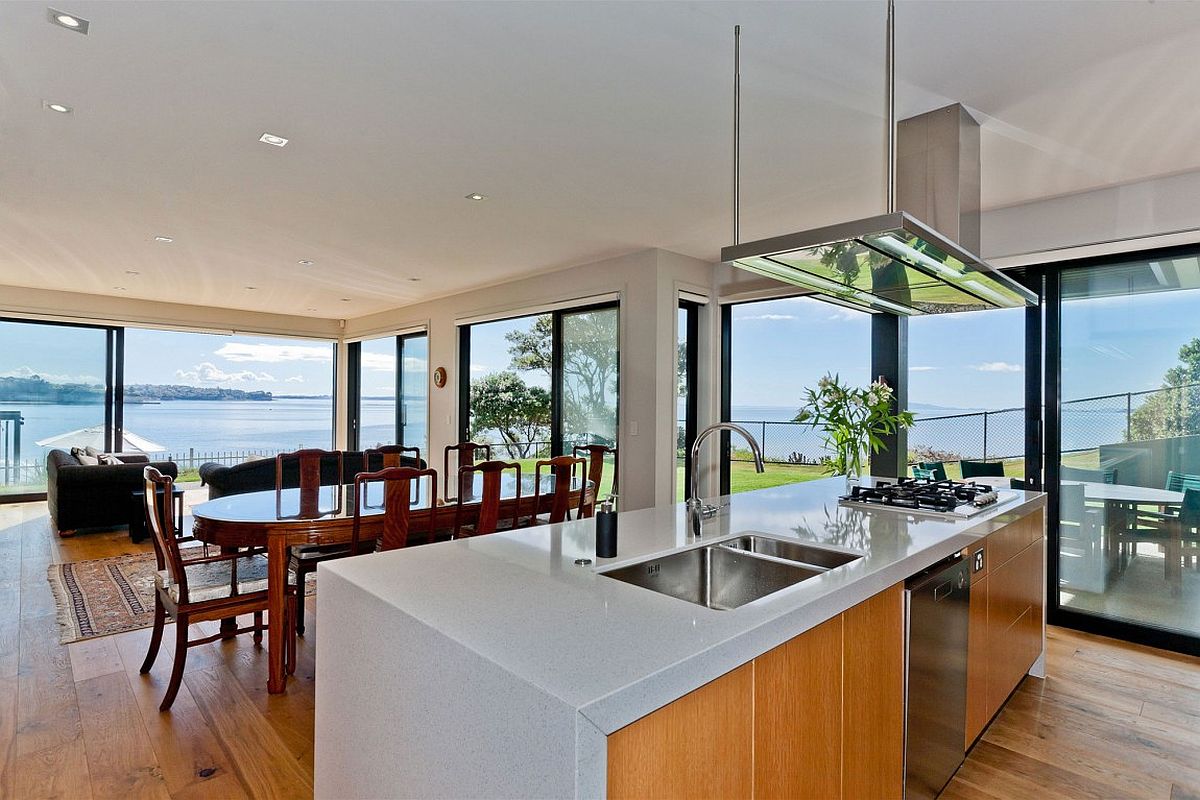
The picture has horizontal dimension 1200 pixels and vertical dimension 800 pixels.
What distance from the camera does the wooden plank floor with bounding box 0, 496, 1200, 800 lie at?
2125 mm

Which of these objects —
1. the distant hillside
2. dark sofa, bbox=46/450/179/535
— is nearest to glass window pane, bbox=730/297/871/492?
dark sofa, bbox=46/450/179/535

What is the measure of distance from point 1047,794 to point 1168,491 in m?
2.22

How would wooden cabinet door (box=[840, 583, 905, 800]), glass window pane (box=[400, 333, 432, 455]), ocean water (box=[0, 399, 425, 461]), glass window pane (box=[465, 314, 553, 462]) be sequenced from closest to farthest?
wooden cabinet door (box=[840, 583, 905, 800]) → glass window pane (box=[465, 314, 553, 462]) → ocean water (box=[0, 399, 425, 461]) → glass window pane (box=[400, 333, 432, 455])

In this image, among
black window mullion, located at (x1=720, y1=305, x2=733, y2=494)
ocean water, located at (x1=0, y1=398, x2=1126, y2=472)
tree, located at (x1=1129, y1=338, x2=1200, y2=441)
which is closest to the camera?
tree, located at (x1=1129, y1=338, x2=1200, y2=441)

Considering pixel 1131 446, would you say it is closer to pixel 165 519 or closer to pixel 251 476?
pixel 165 519

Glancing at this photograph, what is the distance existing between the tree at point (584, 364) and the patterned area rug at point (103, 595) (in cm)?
253

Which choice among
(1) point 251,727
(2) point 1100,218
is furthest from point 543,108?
(2) point 1100,218

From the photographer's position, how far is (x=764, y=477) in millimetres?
5238

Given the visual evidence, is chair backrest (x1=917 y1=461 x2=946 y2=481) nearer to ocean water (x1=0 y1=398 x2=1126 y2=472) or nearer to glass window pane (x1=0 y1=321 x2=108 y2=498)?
ocean water (x1=0 y1=398 x2=1126 y2=472)

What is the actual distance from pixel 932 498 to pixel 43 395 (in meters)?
9.01

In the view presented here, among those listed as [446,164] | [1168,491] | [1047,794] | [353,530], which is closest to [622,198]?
[446,164]

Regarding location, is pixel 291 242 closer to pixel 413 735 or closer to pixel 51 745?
A: pixel 51 745

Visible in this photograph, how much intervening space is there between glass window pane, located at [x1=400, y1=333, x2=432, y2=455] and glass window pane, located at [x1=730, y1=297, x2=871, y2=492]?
12.5ft

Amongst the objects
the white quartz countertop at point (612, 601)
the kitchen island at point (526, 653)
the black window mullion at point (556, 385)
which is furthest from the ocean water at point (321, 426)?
the kitchen island at point (526, 653)
